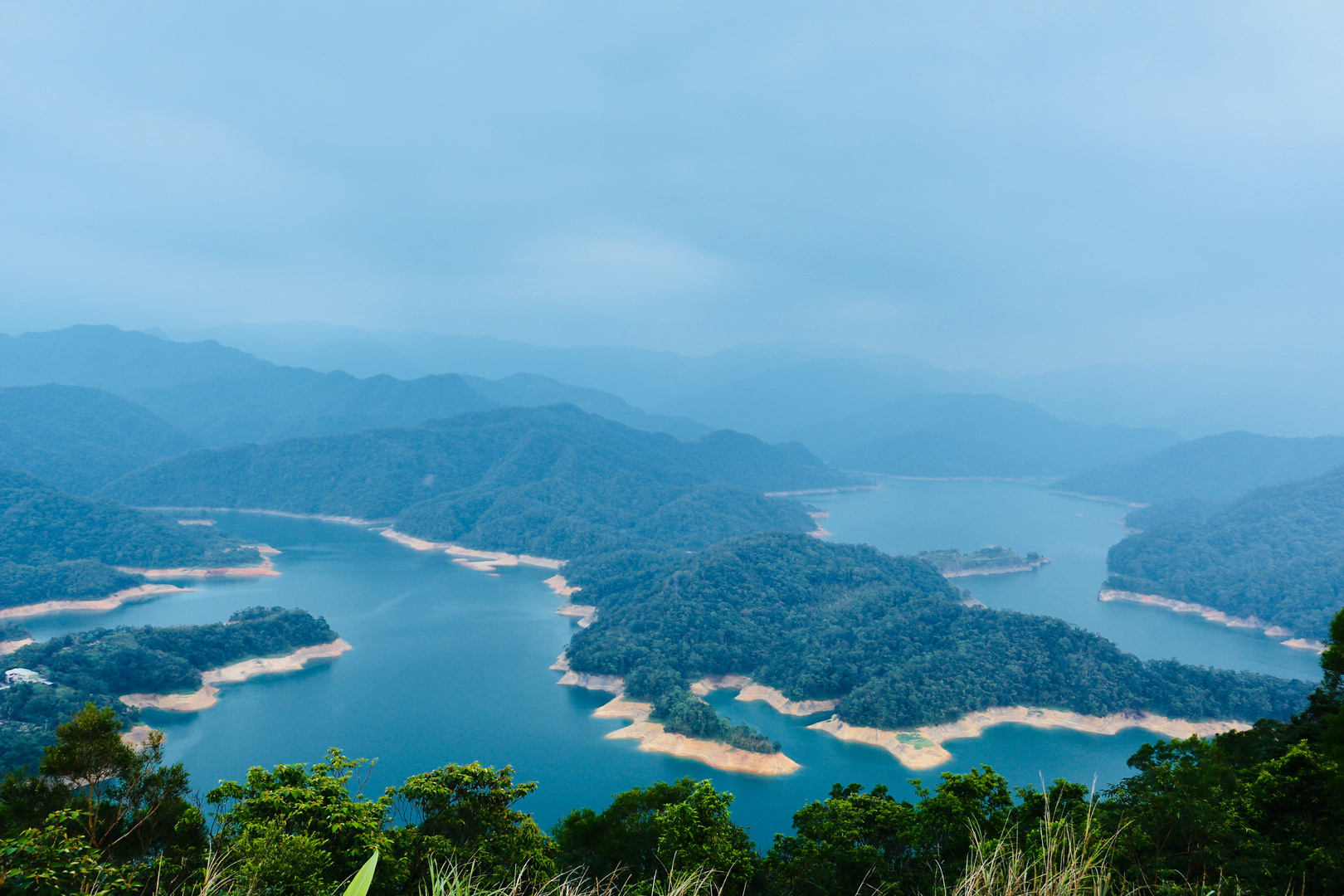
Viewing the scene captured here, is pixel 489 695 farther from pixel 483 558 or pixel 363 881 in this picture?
pixel 483 558

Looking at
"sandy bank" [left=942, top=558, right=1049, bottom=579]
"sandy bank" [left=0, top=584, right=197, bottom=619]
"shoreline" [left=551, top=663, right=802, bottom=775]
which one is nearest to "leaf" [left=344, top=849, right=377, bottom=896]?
"shoreline" [left=551, top=663, right=802, bottom=775]

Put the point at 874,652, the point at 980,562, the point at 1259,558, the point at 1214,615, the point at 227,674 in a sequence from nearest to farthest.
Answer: the point at 227,674, the point at 874,652, the point at 1214,615, the point at 1259,558, the point at 980,562

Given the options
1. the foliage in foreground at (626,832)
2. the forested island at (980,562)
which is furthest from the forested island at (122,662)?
the forested island at (980,562)

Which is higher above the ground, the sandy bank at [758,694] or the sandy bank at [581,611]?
the sandy bank at [758,694]

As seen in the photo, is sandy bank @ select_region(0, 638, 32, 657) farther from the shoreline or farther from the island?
the shoreline

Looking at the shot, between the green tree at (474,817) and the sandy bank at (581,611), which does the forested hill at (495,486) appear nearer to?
the sandy bank at (581,611)

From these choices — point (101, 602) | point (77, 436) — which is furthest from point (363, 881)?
point (77, 436)
